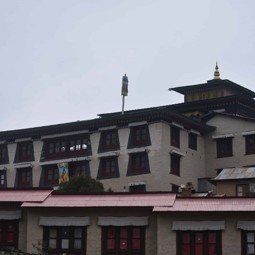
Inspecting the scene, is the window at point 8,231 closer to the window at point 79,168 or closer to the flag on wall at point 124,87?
the window at point 79,168

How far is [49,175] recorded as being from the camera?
88.2 metres

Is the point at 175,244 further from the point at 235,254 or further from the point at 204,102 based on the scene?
the point at 204,102

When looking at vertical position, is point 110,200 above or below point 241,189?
below

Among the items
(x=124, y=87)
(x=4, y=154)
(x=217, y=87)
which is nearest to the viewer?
(x=4, y=154)

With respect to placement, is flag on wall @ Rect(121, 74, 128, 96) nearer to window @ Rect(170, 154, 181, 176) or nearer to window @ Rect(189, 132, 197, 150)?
window @ Rect(189, 132, 197, 150)

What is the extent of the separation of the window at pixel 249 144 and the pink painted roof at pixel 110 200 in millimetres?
34173

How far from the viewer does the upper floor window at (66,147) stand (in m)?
86.3

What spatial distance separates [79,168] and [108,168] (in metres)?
3.49

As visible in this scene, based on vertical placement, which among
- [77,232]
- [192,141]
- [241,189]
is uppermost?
[192,141]

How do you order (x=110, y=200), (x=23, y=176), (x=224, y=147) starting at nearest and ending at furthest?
(x=110, y=200) < (x=224, y=147) < (x=23, y=176)

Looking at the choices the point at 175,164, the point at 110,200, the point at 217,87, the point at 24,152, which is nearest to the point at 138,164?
the point at 175,164

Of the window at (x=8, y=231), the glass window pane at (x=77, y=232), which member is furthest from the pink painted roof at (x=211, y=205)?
the window at (x=8, y=231)

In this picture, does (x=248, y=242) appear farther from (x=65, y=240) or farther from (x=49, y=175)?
(x=49, y=175)

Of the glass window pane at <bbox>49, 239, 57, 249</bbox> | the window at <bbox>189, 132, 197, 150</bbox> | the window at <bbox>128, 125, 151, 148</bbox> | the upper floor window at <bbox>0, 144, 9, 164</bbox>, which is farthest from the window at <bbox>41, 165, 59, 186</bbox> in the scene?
the glass window pane at <bbox>49, 239, 57, 249</bbox>
